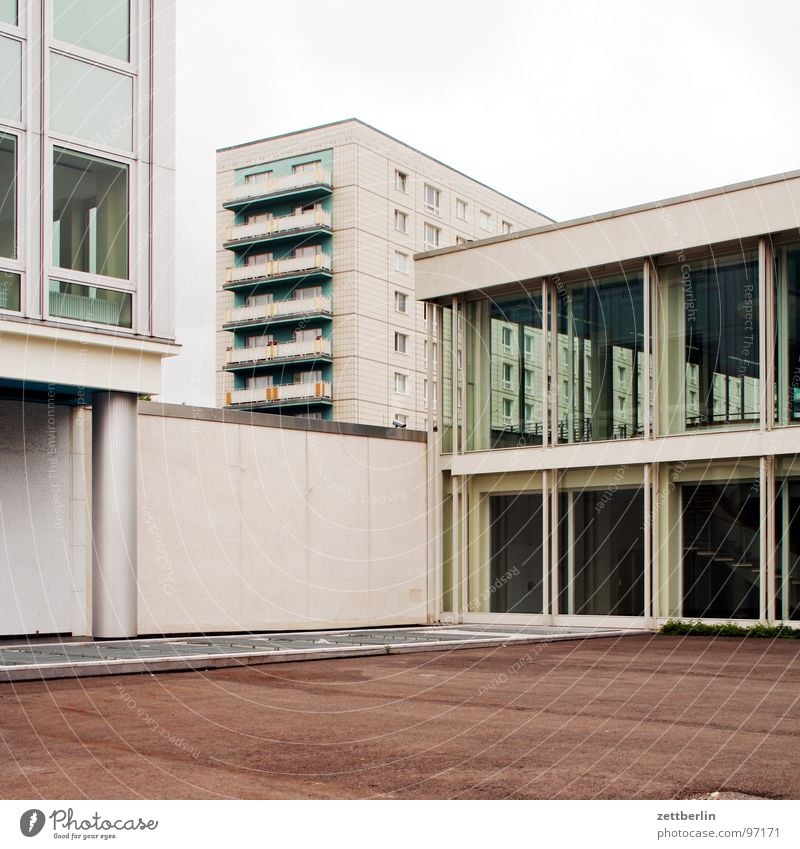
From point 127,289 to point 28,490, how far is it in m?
3.84

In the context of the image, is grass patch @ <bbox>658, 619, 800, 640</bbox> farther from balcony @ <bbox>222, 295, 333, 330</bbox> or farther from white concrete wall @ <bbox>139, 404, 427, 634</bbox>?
balcony @ <bbox>222, 295, 333, 330</bbox>

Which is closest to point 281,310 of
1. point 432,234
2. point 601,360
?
point 432,234

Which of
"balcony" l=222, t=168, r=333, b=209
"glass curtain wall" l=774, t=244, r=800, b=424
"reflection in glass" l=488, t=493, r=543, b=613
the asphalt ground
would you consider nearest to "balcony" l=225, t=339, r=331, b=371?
"balcony" l=222, t=168, r=333, b=209

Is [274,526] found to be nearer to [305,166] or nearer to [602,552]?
[602,552]

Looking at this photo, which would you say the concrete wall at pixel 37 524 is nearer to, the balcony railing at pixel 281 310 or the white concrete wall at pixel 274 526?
the white concrete wall at pixel 274 526

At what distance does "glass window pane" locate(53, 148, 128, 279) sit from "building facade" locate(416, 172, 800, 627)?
31.7 feet

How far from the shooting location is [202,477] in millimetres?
22094

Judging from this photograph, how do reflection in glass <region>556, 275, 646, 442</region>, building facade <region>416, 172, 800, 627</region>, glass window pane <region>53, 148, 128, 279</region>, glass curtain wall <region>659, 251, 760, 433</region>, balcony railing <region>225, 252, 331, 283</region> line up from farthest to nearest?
balcony railing <region>225, 252, 331, 283</region> → reflection in glass <region>556, 275, 646, 442</region> → glass curtain wall <region>659, 251, 760, 433</region> → building facade <region>416, 172, 800, 627</region> → glass window pane <region>53, 148, 128, 279</region>

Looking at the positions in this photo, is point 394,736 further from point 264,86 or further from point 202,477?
point 202,477

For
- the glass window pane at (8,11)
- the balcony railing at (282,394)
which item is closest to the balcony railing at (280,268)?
the balcony railing at (282,394)

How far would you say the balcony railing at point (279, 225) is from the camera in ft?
190

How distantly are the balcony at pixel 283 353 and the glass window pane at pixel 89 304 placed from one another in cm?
3814

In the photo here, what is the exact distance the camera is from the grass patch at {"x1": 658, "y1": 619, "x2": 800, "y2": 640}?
20766mm

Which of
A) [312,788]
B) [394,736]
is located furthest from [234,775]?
[394,736]
